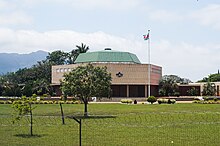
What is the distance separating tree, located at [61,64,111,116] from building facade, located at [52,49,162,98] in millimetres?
45866

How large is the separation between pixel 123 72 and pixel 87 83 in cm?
5152

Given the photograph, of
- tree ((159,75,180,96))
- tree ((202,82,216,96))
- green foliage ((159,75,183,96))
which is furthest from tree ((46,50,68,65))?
tree ((202,82,216,96))

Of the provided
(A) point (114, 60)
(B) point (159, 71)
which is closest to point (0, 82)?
(A) point (114, 60)

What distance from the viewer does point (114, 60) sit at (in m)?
90.6

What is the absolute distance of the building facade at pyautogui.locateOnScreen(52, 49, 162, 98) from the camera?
84375 mm

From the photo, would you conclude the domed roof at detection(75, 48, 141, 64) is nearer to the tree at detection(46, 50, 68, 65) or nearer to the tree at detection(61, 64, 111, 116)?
the tree at detection(46, 50, 68, 65)

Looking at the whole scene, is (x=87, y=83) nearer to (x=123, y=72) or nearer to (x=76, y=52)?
(x=123, y=72)

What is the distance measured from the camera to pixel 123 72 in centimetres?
8462

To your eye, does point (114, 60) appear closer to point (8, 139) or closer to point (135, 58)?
point (135, 58)

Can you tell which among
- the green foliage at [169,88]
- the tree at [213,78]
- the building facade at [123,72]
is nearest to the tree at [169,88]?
the green foliage at [169,88]

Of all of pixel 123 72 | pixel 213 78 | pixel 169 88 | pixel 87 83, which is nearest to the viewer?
pixel 87 83

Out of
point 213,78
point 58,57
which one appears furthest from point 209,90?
point 58,57

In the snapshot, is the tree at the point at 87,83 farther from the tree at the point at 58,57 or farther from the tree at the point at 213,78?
the tree at the point at 58,57

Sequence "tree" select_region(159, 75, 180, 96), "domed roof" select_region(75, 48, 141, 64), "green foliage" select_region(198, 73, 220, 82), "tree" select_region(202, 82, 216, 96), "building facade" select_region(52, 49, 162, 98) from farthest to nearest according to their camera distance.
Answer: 1. "green foliage" select_region(198, 73, 220, 82)
2. "domed roof" select_region(75, 48, 141, 64)
3. "tree" select_region(159, 75, 180, 96)
4. "tree" select_region(202, 82, 216, 96)
5. "building facade" select_region(52, 49, 162, 98)
